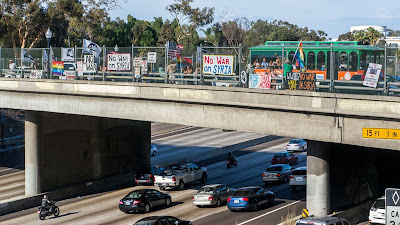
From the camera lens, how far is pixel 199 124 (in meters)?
27.7

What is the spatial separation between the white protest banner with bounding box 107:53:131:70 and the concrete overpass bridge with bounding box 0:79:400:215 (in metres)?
1.36

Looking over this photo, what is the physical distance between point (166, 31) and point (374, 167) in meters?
78.5

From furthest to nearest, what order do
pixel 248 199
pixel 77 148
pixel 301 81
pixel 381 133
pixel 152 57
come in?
pixel 77 148, pixel 248 199, pixel 152 57, pixel 301 81, pixel 381 133

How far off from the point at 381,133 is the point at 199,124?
358 inches

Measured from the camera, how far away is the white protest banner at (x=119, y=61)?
105ft

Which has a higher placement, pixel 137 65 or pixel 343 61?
pixel 343 61

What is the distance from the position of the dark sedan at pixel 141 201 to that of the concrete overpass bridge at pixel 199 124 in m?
4.83

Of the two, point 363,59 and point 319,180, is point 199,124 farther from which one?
point 363,59

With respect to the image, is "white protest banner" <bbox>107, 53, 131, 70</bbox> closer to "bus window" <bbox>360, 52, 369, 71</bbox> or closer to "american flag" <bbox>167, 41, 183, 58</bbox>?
"american flag" <bbox>167, 41, 183, 58</bbox>

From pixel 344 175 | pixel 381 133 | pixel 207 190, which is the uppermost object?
pixel 381 133

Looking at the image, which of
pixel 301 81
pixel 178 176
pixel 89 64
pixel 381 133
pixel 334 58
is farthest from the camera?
pixel 178 176

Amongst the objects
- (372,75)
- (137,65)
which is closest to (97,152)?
(137,65)

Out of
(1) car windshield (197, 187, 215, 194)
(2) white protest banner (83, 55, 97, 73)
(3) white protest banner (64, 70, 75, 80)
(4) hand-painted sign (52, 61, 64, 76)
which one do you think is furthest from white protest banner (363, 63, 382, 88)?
(4) hand-painted sign (52, 61, 64, 76)

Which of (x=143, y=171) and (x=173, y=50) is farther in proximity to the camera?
(x=143, y=171)
